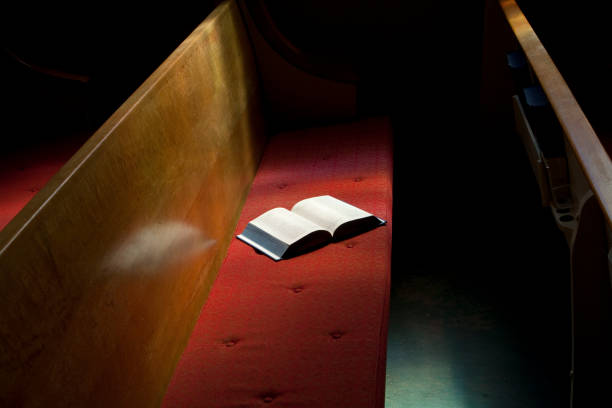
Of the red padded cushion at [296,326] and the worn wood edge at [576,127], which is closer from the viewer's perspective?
the worn wood edge at [576,127]

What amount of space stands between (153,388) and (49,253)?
0.58 meters

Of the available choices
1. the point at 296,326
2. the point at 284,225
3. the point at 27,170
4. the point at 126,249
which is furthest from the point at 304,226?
the point at 27,170

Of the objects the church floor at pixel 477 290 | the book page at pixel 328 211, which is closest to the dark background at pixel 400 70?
the church floor at pixel 477 290

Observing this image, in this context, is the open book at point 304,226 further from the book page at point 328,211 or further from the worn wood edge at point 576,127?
the worn wood edge at point 576,127

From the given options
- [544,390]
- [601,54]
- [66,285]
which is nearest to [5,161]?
[66,285]

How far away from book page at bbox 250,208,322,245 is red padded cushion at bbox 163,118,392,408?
8 cm

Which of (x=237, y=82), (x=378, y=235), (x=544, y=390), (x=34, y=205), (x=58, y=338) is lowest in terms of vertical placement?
(x=58, y=338)

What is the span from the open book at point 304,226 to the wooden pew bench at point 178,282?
0.04 m

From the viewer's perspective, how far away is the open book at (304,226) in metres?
2.26

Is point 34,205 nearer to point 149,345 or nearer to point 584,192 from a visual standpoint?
point 149,345

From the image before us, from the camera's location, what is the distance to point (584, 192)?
1.96 m

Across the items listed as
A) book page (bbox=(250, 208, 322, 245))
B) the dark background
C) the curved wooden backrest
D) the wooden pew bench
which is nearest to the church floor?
the dark background

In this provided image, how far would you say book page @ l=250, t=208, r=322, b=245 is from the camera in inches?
89.3

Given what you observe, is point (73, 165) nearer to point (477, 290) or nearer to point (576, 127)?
point (576, 127)
